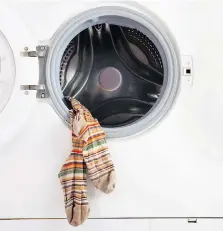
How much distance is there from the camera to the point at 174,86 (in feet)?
3.84

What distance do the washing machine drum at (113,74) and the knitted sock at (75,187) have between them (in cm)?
25

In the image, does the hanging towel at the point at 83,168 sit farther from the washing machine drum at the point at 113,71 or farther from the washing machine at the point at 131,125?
the washing machine drum at the point at 113,71

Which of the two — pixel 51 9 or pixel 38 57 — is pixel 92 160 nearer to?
pixel 38 57

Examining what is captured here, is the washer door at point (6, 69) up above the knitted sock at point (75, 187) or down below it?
above

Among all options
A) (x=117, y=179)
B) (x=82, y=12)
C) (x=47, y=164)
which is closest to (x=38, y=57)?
(x=82, y=12)

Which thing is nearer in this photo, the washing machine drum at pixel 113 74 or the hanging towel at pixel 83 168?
the hanging towel at pixel 83 168

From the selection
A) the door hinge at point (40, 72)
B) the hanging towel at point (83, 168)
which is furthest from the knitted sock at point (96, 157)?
the door hinge at point (40, 72)

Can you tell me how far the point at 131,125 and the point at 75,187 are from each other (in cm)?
24

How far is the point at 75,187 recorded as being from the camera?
1122 millimetres

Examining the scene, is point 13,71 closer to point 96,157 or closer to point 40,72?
point 40,72

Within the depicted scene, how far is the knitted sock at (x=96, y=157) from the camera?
1112 mm

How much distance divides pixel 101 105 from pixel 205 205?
0.47 metres

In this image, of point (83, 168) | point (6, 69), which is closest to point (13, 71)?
point (6, 69)

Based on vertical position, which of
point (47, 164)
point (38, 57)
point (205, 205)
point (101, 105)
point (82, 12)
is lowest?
point (205, 205)
